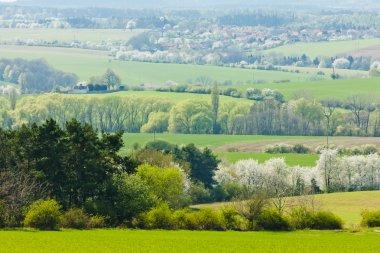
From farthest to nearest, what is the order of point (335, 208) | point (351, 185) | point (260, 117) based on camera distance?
1. point (260, 117)
2. point (351, 185)
3. point (335, 208)

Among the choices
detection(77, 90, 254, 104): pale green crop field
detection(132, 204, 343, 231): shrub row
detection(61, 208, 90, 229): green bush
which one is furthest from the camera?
detection(77, 90, 254, 104): pale green crop field

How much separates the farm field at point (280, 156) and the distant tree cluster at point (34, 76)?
2889 inches

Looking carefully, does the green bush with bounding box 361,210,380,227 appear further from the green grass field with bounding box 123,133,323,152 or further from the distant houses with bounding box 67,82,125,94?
the distant houses with bounding box 67,82,125,94

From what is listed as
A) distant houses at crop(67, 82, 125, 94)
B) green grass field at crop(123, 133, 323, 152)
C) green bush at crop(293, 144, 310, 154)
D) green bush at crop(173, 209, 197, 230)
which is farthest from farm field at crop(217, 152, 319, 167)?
distant houses at crop(67, 82, 125, 94)

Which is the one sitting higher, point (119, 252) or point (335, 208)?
point (119, 252)

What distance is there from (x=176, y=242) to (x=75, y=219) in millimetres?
6774

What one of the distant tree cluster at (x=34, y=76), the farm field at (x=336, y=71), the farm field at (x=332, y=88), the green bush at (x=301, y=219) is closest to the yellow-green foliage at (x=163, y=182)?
the green bush at (x=301, y=219)

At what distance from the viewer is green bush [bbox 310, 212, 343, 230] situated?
4997cm

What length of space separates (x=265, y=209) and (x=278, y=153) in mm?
47529

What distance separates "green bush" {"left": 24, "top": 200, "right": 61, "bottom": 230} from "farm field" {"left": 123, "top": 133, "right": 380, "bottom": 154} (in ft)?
173

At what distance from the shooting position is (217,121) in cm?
11906

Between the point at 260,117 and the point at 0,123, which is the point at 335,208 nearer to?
the point at 260,117

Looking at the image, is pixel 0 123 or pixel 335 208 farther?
pixel 0 123

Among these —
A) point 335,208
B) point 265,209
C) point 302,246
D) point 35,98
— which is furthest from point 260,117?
point 302,246
